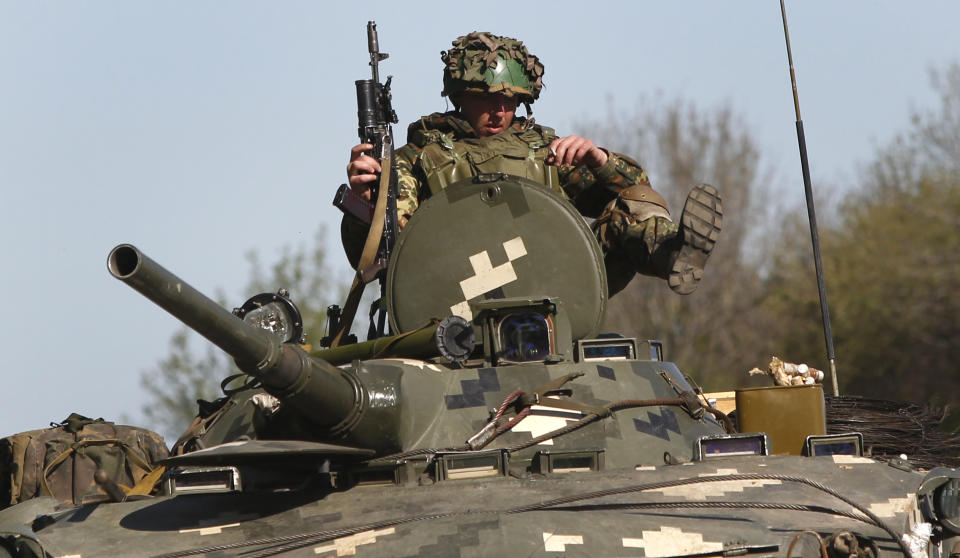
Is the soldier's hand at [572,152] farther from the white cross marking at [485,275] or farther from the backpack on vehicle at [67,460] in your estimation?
the backpack on vehicle at [67,460]

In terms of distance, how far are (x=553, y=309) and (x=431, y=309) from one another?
1201 millimetres

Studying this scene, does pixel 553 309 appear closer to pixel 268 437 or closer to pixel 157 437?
pixel 268 437

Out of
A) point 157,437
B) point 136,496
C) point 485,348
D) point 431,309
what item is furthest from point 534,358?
point 157,437

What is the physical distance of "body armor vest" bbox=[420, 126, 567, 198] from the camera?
41.4 ft

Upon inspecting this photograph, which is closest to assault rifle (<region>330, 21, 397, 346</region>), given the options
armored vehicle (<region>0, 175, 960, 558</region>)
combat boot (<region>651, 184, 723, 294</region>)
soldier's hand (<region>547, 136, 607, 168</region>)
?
armored vehicle (<region>0, 175, 960, 558</region>)

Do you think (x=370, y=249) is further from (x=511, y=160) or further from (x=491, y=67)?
(x=491, y=67)

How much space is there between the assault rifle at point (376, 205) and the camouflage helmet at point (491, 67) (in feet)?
1.90

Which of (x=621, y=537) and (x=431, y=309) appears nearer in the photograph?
(x=621, y=537)

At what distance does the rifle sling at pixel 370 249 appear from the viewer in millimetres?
11883

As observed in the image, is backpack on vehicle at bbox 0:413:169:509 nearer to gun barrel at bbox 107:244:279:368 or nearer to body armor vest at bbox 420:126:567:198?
body armor vest at bbox 420:126:567:198

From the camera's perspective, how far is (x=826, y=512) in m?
8.04

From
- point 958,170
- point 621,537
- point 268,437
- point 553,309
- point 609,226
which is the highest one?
point 958,170

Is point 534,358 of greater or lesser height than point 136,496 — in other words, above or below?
above

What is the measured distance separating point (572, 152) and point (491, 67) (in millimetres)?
1189
